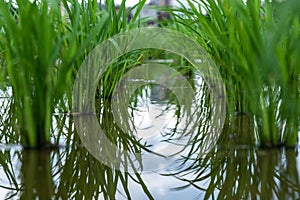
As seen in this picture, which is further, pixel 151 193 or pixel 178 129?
pixel 178 129

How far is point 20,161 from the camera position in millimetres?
644

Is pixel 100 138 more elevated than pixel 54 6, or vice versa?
pixel 54 6

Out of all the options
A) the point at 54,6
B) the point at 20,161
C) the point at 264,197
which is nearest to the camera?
the point at 264,197

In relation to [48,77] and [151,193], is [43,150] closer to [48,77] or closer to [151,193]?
[48,77]

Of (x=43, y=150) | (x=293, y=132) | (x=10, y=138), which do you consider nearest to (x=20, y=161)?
(x=43, y=150)

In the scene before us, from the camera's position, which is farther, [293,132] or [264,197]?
[293,132]

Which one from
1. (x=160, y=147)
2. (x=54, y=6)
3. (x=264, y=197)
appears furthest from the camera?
(x=54, y=6)

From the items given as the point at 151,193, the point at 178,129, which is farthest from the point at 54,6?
the point at 151,193

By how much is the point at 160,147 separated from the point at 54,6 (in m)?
0.39

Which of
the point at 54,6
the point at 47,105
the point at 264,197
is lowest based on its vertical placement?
the point at 264,197

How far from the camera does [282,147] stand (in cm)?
71

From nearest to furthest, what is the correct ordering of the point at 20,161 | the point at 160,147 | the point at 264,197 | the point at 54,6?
the point at 264,197 → the point at 20,161 → the point at 160,147 → the point at 54,6

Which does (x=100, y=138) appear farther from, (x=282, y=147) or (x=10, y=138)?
(x=282, y=147)

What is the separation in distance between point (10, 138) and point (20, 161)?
0.17m
